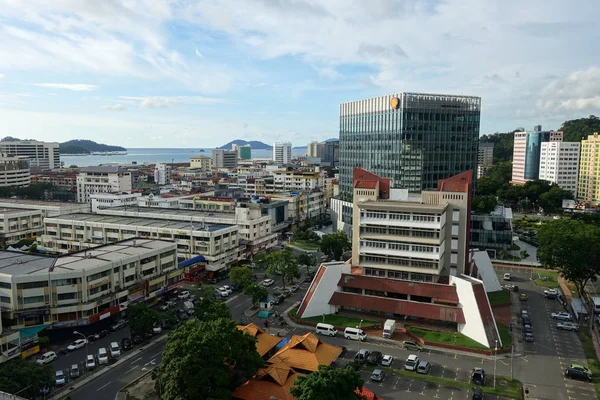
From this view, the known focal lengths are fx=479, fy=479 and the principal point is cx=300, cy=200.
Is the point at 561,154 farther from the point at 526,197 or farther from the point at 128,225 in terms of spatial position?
the point at 128,225

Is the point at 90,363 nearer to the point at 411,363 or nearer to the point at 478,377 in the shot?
the point at 411,363

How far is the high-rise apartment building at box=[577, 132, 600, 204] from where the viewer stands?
456 feet

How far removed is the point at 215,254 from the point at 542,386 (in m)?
44.6

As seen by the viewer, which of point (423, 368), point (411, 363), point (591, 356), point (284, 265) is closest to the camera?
point (423, 368)

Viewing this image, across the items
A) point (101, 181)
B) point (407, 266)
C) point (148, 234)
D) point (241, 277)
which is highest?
point (101, 181)

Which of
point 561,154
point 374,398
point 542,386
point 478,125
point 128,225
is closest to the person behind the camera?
point 374,398

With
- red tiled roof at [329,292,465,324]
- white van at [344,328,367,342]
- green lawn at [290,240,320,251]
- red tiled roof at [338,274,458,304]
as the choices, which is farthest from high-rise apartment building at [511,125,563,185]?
white van at [344,328,367,342]

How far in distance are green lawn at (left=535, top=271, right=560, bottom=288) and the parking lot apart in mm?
7592

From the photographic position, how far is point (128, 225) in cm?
7400

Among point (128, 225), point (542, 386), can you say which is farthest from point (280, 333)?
point (128, 225)

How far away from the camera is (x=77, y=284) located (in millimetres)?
47562

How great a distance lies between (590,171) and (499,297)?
342 ft

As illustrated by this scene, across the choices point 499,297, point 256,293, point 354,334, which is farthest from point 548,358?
point 256,293

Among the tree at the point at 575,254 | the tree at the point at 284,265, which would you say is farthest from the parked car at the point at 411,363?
the tree at the point at 575,254
